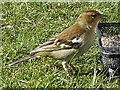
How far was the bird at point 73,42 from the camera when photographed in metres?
2.71

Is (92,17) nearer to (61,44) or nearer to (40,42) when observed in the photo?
(61,44)

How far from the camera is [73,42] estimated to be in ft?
8.87

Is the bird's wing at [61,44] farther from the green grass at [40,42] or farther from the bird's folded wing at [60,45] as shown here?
the green grass at [40,42]

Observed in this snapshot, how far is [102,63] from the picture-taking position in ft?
9.62

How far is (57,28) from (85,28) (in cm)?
49

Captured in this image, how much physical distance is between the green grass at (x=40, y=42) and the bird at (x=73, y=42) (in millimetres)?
114

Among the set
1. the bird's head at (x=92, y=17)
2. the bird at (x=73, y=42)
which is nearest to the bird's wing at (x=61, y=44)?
the bird at (x=73, y=42)

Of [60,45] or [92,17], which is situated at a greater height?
[92,17]

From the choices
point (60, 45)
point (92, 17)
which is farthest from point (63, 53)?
point (92, 17)

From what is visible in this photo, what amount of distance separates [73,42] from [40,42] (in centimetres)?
43

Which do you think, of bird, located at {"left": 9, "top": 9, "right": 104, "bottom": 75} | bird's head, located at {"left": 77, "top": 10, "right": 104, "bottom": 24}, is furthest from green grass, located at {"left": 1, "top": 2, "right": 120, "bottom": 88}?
bird's head, located at {"left": 77, "top": 10, "right": 104, "bottom": 24}

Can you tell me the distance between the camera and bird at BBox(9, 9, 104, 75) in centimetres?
271

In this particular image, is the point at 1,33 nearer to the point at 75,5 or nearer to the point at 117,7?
the point at 75,5

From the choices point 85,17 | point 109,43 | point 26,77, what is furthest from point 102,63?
point 26,77
